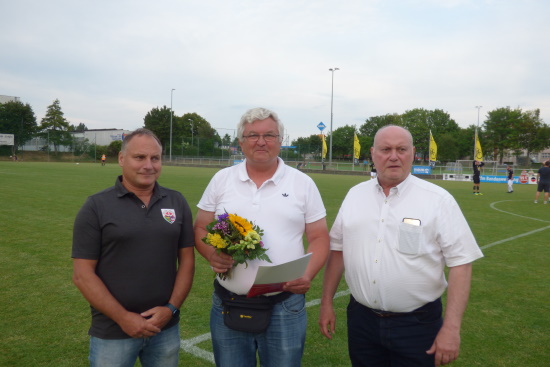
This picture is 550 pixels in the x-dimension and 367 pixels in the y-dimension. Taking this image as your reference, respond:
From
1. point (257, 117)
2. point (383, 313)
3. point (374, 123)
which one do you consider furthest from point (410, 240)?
point (374, 123)

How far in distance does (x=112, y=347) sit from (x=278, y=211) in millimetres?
1276

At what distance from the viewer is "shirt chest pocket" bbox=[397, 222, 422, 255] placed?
240cm

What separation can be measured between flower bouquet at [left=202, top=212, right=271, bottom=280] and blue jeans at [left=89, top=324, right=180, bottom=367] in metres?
0.74

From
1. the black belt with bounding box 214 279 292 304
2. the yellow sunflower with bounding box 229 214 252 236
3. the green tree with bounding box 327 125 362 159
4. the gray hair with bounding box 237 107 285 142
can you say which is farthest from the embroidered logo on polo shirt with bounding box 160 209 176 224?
the green tree with bounding box 327 125 362 159

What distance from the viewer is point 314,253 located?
8.79 feet

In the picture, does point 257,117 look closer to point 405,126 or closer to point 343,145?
point 405,126

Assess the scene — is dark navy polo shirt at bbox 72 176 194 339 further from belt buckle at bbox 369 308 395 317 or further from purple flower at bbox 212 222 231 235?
belt buckle at bbox 369 308 395 317

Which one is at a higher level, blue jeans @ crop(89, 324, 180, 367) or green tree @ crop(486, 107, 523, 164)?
green tree @ crop(486, 107, 523, 164)

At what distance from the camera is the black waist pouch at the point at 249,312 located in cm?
249

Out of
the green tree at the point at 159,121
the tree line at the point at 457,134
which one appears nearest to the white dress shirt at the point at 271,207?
the tree line at the point at 457,134

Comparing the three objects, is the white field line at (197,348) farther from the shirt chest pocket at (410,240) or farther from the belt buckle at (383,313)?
the shirt chest pocket at (410,240)

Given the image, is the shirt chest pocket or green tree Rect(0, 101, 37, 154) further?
green tree Rect(0, 101, 37, 154)

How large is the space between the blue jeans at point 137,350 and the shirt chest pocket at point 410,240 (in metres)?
1.56

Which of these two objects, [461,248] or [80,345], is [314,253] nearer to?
[461,248]
